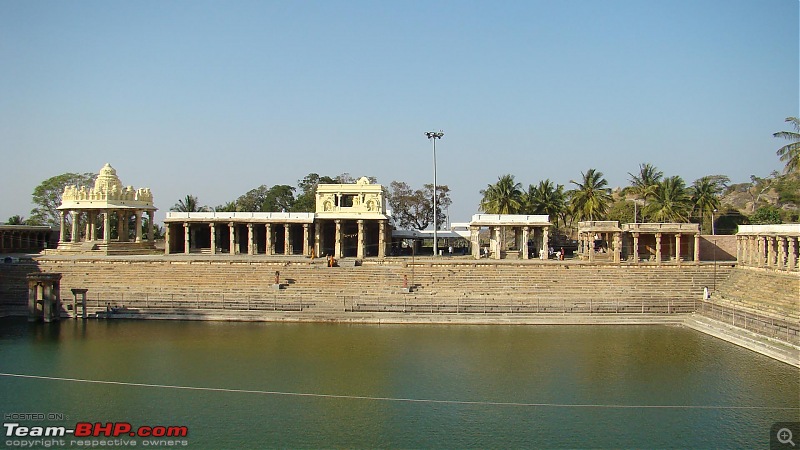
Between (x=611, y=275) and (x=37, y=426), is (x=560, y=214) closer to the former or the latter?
(x=611, y=275)

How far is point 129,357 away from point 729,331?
76.8 ft

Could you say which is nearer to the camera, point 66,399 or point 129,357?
point 66,399

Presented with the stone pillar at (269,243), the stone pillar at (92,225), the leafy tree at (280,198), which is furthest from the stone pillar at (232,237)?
the leafy tree at (280,198)

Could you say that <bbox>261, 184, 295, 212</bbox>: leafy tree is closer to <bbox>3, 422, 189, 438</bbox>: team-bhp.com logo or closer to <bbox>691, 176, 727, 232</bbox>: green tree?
<bbox>691, 176, 727, 232</bbox>: green tree

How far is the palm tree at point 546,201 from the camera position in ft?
159

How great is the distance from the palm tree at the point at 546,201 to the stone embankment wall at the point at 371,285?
1497cm

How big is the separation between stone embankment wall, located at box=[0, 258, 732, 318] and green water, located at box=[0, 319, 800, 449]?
2.69 m

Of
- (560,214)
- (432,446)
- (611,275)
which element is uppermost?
(560,214)

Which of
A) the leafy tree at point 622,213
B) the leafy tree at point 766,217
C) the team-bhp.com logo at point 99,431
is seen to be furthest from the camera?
the leafy tree at point 622,213

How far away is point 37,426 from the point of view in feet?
50.2

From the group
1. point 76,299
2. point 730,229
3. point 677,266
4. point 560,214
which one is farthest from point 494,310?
point 730,229
